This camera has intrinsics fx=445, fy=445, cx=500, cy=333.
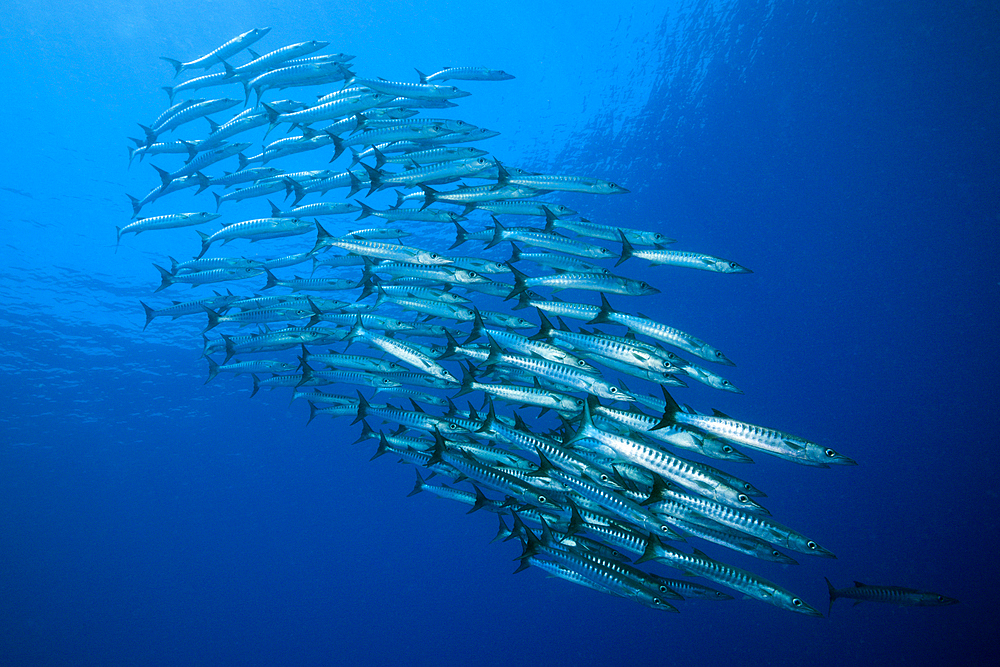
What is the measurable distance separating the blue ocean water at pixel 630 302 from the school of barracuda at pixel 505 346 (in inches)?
430

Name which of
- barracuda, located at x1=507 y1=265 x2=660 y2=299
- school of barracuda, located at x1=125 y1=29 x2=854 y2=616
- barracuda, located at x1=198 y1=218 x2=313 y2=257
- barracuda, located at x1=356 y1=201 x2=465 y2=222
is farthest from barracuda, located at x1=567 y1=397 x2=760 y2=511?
barracuda, located at x1=198 y1=218 x2=313 y2=257

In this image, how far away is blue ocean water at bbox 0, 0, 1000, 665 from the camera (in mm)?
15914

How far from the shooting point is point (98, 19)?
1450cm

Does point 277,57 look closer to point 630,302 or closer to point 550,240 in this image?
point 550,240

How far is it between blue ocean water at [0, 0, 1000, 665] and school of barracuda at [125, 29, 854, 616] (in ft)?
35.8

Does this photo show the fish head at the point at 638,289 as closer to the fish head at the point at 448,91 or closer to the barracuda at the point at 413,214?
the barracuda at the point at 413,214

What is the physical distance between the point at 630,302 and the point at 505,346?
598 inches

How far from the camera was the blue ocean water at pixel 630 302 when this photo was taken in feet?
52.2

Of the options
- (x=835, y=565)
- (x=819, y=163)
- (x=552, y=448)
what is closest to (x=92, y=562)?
(x=552, y=448)

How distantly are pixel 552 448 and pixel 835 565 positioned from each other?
24.2m

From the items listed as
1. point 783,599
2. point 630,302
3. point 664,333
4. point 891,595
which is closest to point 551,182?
point 664,333

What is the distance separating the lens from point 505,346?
5.12m

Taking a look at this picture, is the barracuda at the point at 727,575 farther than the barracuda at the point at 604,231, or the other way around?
the barracuda at the point at 604,231

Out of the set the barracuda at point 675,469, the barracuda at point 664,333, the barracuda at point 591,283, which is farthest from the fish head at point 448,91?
the barracuda at point 675,469
